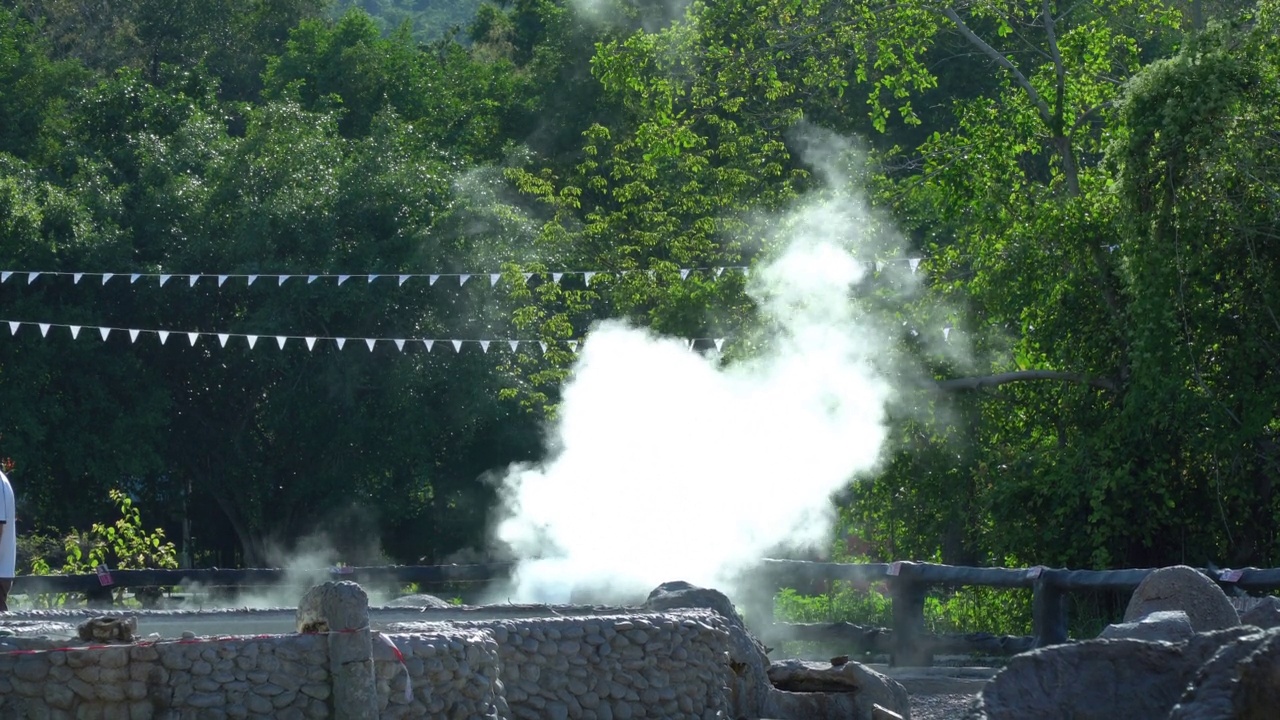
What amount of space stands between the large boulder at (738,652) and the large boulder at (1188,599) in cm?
215

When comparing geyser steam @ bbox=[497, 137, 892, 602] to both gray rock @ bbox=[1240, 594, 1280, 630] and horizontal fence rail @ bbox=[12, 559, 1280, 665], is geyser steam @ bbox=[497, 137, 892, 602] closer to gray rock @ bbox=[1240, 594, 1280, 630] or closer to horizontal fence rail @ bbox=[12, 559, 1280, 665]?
horizontal fence rail @ bbox=[12, 559, 1280, 665]

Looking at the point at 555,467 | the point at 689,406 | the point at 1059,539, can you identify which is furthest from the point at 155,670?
the point at 555,467

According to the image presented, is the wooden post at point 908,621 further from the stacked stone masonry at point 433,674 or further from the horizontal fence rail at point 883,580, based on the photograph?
the stacked stone masonry at point 433,674

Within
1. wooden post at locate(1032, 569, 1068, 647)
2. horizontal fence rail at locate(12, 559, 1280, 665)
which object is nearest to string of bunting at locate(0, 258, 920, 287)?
horizontal fence rail at locate(12, 559, 1280, 665)

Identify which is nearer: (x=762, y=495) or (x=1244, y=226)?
(x=1244, y=226)

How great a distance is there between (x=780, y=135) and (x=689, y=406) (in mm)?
10547

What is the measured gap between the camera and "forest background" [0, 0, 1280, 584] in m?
13.9

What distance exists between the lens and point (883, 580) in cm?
1404

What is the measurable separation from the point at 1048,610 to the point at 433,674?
585 centimetres

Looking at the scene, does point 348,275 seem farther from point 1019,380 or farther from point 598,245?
point 598,245

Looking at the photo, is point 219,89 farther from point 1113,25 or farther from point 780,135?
point 1113,25

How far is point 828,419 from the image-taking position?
16266 millimetres

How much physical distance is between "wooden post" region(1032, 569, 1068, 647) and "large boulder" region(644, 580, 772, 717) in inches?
102

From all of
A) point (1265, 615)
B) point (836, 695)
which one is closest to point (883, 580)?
point (836, 695)
